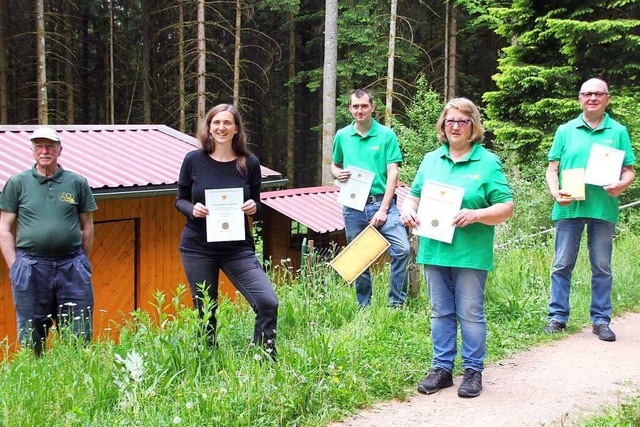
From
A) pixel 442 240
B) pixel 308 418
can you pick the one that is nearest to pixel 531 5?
pixel 442 240

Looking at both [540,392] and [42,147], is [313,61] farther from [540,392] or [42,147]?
[540,392]

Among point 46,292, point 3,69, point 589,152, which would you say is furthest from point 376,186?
point 3,69

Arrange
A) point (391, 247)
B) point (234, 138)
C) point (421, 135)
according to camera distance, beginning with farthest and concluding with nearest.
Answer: point (421, 135) → point (391, 247) → point (234, 138)

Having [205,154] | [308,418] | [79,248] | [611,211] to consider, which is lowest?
[308,418]

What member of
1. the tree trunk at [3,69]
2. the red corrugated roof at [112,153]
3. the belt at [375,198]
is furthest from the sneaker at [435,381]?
the tree trunk at [3,69]

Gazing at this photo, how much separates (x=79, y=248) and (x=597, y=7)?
8599 millimetres

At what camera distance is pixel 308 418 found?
3.52 metres

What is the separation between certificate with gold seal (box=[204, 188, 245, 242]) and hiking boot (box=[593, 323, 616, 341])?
3069 mm

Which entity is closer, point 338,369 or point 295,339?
point 338,369

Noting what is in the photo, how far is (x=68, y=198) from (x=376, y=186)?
2453mm

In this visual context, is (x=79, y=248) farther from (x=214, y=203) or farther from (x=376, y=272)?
(x=376, y=272)

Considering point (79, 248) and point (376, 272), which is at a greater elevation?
point (79, 248)

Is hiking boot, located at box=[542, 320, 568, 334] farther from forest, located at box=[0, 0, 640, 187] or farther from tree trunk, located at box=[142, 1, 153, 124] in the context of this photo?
tree trunk, located at box=[142, 1, 153, 124]

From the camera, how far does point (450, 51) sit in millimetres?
23156
